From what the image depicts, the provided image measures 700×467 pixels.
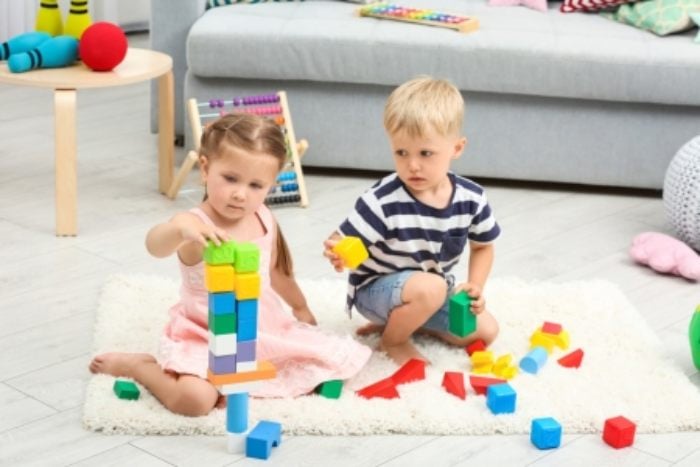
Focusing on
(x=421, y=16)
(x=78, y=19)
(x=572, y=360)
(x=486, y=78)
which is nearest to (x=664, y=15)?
(x=486, y=78)

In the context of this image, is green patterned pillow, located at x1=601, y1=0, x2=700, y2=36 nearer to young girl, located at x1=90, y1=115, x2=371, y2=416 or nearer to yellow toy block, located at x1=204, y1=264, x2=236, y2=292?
young girl, located at x1=90, y1=115, x2=371, y2=416

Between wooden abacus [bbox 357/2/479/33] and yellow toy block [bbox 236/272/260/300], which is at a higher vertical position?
wooden abacus [bbox 357/2/479/33]

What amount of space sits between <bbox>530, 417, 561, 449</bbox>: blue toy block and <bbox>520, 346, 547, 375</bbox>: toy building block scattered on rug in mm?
268

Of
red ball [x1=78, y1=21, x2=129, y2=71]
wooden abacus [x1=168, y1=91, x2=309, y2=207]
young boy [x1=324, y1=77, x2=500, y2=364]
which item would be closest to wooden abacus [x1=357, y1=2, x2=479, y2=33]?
wooden abacus [x1=168, y1=91, x2=309, y2=207]

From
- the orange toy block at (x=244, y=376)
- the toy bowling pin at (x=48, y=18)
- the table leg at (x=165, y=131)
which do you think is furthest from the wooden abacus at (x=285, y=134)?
the orange toy block at (x=244, y=376)

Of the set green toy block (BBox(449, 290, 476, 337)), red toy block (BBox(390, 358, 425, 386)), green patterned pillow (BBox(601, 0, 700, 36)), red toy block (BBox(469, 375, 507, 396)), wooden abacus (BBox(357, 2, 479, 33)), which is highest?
green patterned pillow (BBox(601, 0, 700, 36))

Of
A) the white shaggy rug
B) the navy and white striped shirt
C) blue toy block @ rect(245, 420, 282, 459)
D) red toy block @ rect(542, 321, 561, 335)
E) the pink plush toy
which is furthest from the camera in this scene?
the pink plush toy

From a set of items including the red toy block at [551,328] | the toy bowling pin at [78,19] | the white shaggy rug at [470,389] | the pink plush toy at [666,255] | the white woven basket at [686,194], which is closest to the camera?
the white shaggy rug at [470,389]

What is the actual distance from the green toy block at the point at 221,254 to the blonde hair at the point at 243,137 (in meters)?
0.29

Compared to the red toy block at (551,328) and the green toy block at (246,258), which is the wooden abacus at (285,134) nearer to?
the red toy block at (551,328)

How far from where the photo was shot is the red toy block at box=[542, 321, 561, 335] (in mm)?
2627

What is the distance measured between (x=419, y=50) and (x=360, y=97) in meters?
0.22

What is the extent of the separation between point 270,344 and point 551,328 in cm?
62

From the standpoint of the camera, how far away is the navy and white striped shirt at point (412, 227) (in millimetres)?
2463
